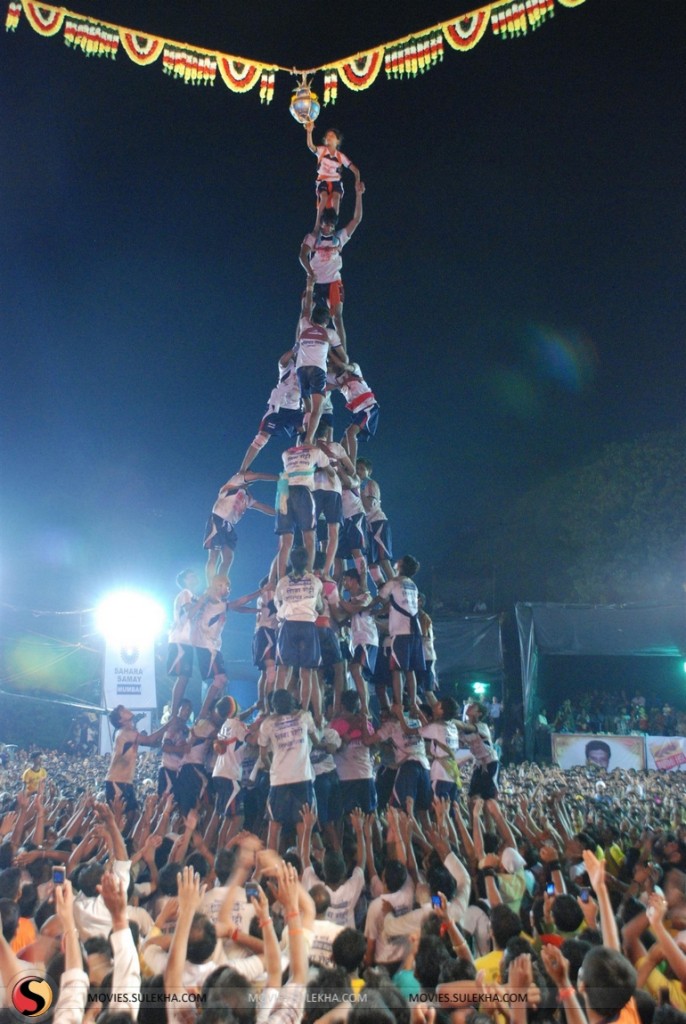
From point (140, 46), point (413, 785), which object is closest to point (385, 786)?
point (413, 785)

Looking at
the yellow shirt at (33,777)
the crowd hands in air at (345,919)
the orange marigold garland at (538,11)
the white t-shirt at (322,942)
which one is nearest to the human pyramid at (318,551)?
the crowd hands in air at (345,919)

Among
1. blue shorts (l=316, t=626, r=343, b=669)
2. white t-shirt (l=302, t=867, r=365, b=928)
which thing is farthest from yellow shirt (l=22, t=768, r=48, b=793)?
white t-shirt (l=302, t=867, r=365, b=928)

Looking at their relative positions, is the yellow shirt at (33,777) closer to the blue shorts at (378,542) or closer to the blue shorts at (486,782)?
the blue shorts at (378,542)

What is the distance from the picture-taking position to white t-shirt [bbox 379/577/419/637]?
990 centimetres

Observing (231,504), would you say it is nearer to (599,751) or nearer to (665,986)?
(665,986)

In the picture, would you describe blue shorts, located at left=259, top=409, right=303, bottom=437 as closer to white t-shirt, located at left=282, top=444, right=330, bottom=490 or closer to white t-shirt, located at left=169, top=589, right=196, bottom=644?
white t-shirt, located at left=282, top=444, right=330, bottom=490

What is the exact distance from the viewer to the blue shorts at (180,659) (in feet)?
33.3

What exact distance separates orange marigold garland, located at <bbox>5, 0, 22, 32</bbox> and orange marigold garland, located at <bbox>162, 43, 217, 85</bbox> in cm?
192

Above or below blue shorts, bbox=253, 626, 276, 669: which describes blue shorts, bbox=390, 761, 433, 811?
below

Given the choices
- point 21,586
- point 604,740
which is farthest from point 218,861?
point 21,586

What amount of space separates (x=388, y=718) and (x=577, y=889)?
4.57 meters

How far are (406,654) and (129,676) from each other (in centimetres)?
1511

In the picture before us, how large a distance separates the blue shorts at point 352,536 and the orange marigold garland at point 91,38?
7380mm

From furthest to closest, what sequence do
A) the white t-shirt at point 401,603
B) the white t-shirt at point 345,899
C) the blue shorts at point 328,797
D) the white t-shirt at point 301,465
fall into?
the white t-shirt at point 401,603 → the white t-shirt at point 301,465 → the blue shorts at point 328,797 → the white t-shirt at point 345,899
